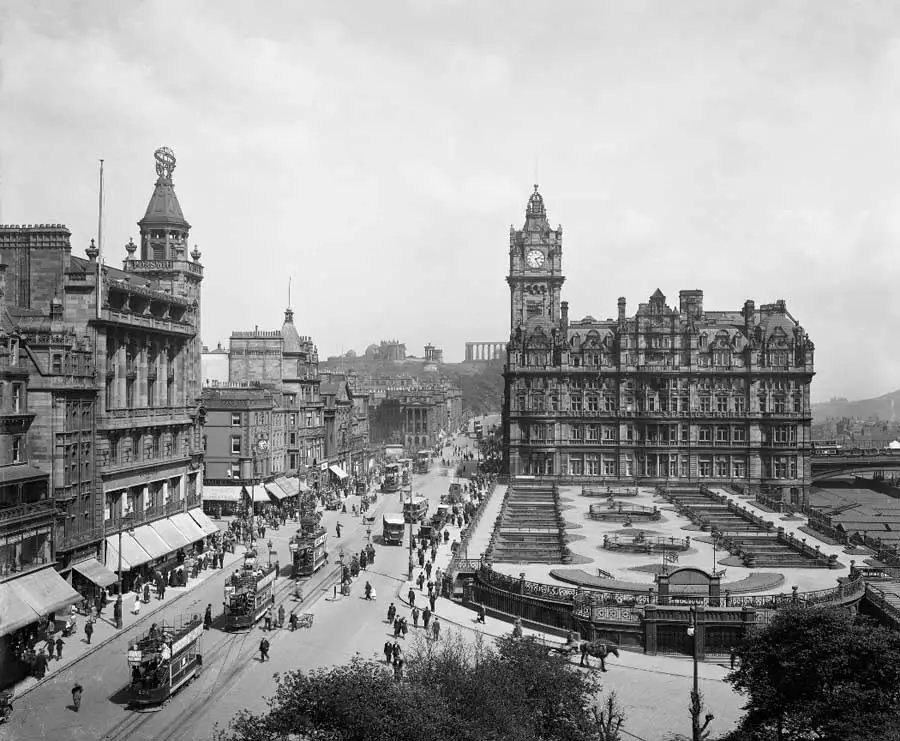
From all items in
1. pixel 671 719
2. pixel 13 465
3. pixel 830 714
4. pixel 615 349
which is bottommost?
pixel 671 719

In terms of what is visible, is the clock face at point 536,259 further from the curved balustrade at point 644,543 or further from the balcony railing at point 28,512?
the balcony railing at point 28,512

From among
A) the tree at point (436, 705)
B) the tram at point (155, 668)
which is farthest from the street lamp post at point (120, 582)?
the tree at point (436, 705)

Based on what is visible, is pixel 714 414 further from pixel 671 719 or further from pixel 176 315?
pixel 671 719

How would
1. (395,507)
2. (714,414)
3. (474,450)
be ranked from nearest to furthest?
(395,507) → (714,414) → (474,450)

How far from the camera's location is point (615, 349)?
103m

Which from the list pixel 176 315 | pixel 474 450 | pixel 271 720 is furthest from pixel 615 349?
pixel 271 720

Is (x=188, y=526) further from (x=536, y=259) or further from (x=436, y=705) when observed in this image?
(x=536, y=259)

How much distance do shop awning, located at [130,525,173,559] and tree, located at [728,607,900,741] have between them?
37175 mm

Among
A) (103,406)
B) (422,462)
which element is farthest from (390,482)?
(103,406)

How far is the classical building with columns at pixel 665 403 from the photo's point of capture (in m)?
100

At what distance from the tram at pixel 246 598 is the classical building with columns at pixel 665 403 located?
59063 millimetres

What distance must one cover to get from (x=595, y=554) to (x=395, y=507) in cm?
3581

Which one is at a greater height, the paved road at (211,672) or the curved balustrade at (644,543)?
the curved balustrade at (644,543)

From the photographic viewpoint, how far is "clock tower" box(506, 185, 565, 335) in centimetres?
13025
